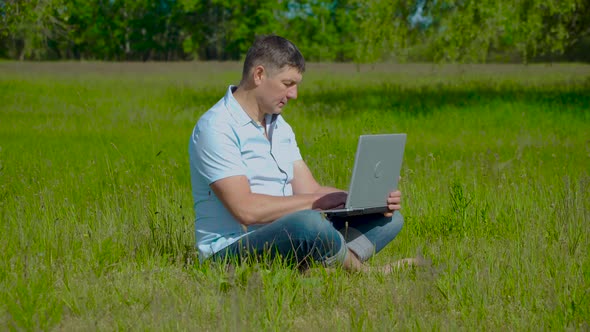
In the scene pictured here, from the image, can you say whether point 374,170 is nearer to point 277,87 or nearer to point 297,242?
point 297,242

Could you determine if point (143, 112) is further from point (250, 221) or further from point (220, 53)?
point (220, 53)

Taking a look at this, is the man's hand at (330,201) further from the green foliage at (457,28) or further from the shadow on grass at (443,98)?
the green foliage at (457,28)

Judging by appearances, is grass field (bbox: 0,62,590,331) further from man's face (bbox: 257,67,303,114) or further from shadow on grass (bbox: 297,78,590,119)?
shadow on grass (bbox: 297,78,590,119)

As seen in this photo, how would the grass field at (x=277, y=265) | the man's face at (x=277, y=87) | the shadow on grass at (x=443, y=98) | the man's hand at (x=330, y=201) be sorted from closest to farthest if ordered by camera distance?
1. the grass field at (x=277, y=265)
2. the man's face at (x=277, y=87)
3. the man's hand at (x=330, y=201)
4. the shadow on grass at (x=443, y=98)

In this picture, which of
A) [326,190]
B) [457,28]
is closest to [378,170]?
[326,190]

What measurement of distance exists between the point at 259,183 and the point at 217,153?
0.38 meters

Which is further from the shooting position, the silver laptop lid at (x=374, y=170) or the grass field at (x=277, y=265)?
the silver laptop lid at (x=374, y=170)

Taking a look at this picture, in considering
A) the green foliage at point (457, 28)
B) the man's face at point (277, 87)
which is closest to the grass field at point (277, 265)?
the man's face at point (277, 87)

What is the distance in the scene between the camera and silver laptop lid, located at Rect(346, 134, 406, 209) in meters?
4.61

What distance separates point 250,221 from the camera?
4.70 meters

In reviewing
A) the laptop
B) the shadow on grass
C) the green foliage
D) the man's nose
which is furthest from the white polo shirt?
the green foliage

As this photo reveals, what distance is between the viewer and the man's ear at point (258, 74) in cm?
472

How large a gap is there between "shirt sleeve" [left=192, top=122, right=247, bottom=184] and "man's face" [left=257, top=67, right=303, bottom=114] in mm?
252

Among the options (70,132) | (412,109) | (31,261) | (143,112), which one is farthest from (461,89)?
(31,261)
